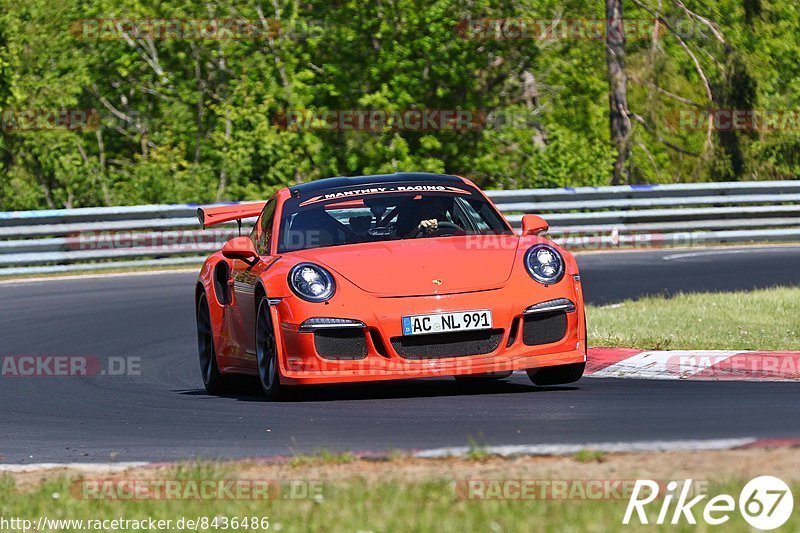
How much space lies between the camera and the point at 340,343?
8.55m

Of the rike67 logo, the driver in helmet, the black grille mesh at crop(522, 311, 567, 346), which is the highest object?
the rike67 logo

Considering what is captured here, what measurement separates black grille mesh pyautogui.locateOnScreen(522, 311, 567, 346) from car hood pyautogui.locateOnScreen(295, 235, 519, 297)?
28cm

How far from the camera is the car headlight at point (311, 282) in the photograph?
8.62 metres

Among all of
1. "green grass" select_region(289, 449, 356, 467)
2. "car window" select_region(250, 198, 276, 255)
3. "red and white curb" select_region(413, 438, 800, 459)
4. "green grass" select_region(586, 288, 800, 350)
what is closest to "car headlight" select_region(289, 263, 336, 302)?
"car window" select_region(250, 198, 276, 255)

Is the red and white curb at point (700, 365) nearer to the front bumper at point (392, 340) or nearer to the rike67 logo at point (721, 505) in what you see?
the front bumper at point (392, 340)

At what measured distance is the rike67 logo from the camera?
4836mm

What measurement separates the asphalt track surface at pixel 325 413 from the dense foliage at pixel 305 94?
13581mm

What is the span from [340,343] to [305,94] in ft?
64.4

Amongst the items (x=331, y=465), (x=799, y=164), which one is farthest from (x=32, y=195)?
(x=331, y=465)

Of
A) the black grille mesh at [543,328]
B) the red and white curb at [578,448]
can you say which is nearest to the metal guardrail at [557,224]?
the black grille mesh at [543,328]

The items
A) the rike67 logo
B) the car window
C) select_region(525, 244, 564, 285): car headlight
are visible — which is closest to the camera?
the rike67 logo

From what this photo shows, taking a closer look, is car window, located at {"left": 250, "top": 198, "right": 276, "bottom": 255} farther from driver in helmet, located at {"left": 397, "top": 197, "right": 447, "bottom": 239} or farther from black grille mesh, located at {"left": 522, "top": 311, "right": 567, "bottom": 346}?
black grille mesh, located at {"left": 522, "top": 311, "right": 567, "bottom": 346}

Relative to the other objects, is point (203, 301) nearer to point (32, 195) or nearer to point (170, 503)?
point (170, 503)

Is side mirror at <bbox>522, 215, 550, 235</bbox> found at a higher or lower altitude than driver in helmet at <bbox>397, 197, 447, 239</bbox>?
higher
